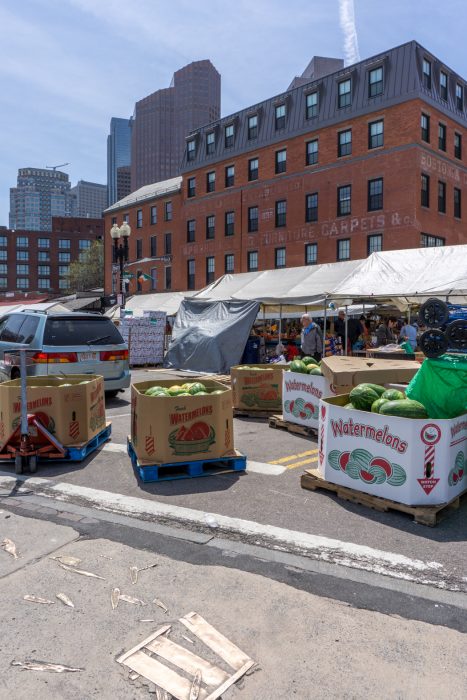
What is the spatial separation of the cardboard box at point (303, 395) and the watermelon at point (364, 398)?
2.16 meters

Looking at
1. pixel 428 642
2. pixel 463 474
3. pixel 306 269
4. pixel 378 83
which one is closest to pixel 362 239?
pixel 378 83

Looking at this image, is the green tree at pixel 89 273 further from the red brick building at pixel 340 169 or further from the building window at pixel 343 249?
the building window at pixel 343 249

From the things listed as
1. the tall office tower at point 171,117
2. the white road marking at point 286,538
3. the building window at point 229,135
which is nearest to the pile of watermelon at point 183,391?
the white road marking at point 286,538

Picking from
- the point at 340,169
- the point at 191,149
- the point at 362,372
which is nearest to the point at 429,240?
the point at 340,169

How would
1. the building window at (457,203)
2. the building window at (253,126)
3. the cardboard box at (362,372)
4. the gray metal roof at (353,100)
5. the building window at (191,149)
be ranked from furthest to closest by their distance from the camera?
1. the building window at (191,149)
2. the building window at (253,126)
3. the building window at (457,203)
4. the gray metal roof at (353,100)
5. the cardboard box at (362,372)

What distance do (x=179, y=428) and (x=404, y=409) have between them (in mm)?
2312

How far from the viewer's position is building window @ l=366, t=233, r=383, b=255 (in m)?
31.4

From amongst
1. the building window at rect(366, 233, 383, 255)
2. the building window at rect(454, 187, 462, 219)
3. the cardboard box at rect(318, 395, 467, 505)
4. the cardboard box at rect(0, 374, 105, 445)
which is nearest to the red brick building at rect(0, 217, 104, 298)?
the building window at rect(366, 233, 383, 255)

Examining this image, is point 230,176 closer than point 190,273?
Yes

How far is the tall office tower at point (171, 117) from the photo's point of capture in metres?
156

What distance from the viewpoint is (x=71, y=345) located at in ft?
30.6

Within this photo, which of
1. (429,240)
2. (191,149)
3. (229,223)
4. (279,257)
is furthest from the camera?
(191,149)

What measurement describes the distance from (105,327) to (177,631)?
7.82 m

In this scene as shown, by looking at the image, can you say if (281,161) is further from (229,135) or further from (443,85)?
(443,85)
